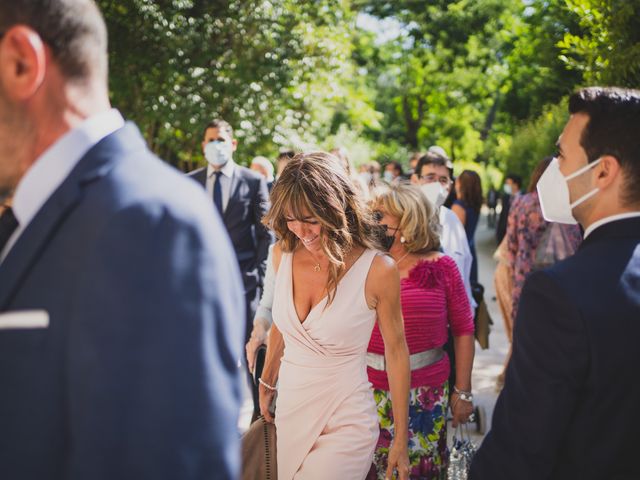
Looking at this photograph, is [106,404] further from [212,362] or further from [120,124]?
[120,124]

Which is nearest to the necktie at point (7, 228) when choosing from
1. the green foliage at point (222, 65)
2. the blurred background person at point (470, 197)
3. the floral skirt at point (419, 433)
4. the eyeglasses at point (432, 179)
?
the floral skirt at point (419, 433)

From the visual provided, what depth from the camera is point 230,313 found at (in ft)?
4.12

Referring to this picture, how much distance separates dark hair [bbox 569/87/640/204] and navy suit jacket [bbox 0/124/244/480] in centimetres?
126

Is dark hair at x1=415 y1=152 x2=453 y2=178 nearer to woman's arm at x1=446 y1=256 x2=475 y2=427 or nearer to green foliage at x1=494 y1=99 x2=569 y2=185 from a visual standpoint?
woman's arm at x1=446 y1=256 x2=475 y2=427

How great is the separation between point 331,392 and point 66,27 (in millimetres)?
2110

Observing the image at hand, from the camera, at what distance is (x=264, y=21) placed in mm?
12258

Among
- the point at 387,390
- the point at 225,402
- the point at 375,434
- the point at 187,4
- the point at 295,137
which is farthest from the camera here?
the point at 295,137

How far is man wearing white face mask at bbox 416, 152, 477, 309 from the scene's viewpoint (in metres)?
4.89

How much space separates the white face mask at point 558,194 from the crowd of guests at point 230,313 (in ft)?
0.03

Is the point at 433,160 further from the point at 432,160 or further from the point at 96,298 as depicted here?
the point at 96,298

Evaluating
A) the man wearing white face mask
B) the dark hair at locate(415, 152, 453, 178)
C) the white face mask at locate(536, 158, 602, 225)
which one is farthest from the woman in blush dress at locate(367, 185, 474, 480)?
the dark hair at locate(415, 152, 453, 178)

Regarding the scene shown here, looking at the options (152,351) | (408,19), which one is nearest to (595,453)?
(152,351)

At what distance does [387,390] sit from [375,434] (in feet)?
1.66

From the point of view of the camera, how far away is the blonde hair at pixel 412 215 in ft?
12.2
